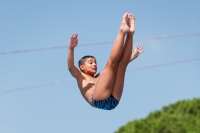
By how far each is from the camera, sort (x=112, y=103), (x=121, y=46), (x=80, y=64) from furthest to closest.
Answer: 1. (x=80, y=64)
2. (x=112, y=103)
3. (x=121, y=46)

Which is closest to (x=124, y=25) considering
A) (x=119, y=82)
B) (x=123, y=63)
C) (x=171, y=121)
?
(x=123, y=63)

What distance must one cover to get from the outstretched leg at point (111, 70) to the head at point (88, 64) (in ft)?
1.76

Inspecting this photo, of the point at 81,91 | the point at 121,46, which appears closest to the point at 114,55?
the point at 121,46

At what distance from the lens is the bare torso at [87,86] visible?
5.79m

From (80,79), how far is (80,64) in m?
0.25

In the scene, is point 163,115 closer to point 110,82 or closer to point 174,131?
point 174,131

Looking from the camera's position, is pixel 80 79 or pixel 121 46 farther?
pixel 80 79

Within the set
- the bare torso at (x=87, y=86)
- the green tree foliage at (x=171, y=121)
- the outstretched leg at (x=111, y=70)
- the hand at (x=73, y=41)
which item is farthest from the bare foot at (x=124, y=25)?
the green tree foliage at (x=171, y=121)

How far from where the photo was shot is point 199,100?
1403 cm

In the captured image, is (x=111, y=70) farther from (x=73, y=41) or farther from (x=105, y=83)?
(x=73, y=41)

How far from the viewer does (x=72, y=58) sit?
5.80 m

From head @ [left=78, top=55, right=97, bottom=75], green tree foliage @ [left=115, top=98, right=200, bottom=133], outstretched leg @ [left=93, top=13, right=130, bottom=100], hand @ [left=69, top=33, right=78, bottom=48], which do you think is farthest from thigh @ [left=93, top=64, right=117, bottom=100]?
green tree foliage @ [left=115, top=98, right=200, bottom=133]

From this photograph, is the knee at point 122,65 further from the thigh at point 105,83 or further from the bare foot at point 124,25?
the bare foot at point 124,25

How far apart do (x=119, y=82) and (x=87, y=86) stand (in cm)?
53
